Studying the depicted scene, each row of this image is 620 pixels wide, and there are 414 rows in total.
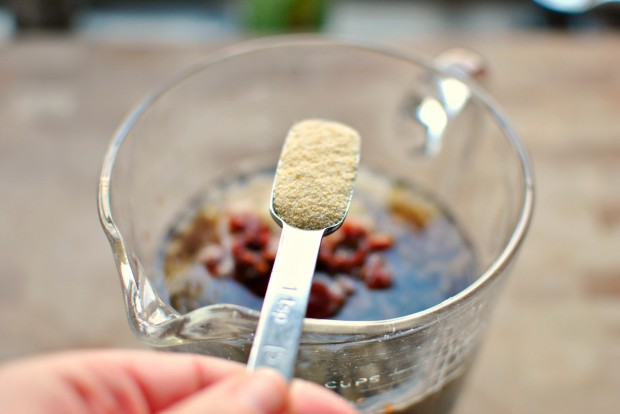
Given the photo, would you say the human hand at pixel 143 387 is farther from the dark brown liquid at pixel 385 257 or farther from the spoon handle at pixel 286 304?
the dark brown liquid at pixel 385 257

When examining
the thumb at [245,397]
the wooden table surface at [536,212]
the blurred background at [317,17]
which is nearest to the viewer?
the thumb at [245,397]

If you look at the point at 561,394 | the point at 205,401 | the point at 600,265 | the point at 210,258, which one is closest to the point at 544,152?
the point at 600,265

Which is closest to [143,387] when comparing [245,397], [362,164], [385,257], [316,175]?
[245,397]

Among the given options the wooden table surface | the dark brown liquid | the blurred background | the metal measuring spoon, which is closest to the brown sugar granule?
the metal measuring spoon

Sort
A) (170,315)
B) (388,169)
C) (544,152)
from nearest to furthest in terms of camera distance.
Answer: (170,315), (388,169), (544,152)

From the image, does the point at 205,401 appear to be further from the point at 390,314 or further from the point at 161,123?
the point at 161,123

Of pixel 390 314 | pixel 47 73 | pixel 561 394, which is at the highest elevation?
pixel 47 73

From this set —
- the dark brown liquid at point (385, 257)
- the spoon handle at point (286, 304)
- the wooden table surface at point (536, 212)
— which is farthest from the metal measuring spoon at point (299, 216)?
the wooden table surface at point (536, 212)

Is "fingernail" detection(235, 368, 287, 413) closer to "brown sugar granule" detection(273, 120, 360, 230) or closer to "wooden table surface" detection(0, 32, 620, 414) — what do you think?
"brown sugar granule" detection(273, 120, 360, 230)
